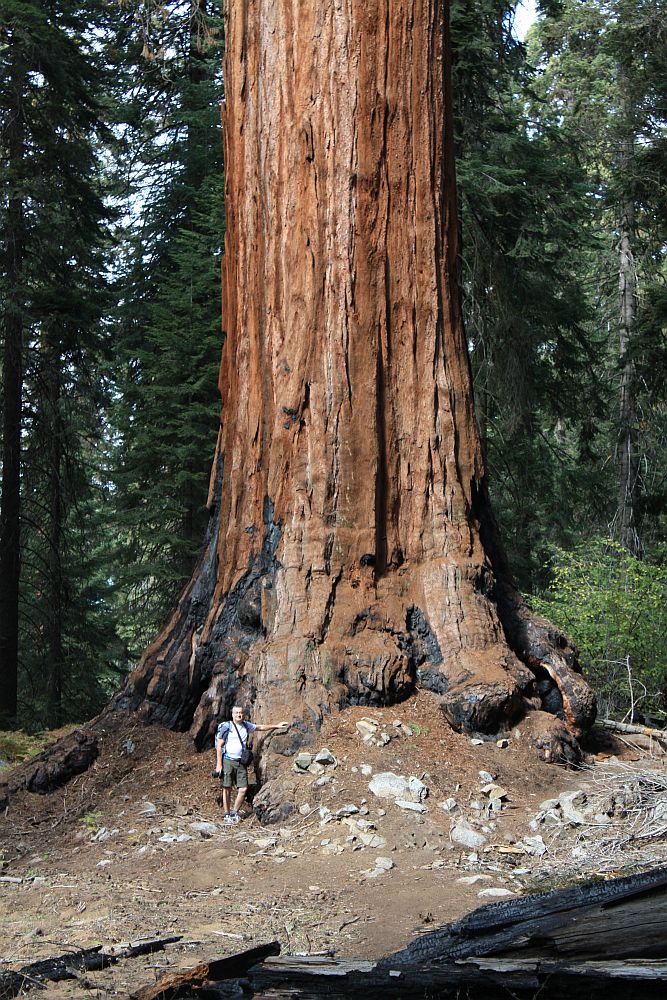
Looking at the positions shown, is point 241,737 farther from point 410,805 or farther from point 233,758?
point 410,805

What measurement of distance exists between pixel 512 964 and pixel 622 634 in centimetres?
773

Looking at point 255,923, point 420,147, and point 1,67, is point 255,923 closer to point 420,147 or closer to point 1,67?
point 420,147

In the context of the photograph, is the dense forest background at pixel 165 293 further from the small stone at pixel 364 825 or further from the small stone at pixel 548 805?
the small stone at pixel 364 825

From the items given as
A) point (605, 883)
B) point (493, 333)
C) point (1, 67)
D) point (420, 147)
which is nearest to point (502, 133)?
point (493, 333)

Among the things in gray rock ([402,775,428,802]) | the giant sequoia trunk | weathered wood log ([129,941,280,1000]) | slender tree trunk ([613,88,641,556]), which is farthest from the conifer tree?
weathered wood log ([129,941,280,1000])

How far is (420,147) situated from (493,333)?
9214mm

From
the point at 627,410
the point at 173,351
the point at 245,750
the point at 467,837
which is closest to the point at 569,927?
the point at 467,837

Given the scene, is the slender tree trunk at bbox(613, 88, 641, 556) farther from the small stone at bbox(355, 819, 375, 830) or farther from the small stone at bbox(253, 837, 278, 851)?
the small stone at bbox(253, 837, 278, 851)

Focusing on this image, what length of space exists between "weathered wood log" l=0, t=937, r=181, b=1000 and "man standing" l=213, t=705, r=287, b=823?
2.14 m

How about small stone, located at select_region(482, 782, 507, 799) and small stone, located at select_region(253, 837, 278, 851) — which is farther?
small stone, located at select_region(482, 782, 507, 799)

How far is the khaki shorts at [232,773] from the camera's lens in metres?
6.90

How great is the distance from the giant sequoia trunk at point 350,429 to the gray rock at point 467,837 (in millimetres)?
1179

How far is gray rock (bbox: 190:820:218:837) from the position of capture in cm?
657

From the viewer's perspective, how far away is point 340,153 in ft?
25.9
